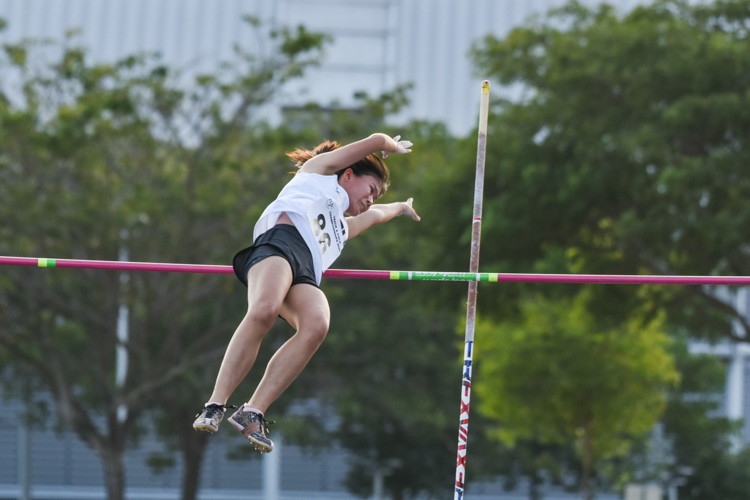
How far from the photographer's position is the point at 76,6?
30.8m

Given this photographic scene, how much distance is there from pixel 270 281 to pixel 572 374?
1393 centimetres

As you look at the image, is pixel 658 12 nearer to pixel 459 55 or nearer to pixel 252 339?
pixel 252 339

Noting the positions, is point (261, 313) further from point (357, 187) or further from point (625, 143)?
point (625, 143)

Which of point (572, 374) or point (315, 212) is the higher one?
point (315, 212)

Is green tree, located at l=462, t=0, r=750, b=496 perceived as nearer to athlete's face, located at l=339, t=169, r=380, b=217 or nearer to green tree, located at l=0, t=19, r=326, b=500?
green tree, located at l=0, t=19, r=326, b=500

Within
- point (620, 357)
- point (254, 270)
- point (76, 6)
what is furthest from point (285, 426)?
point (254, 270)

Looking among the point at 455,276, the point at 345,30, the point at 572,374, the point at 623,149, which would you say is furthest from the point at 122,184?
the point at 345,30

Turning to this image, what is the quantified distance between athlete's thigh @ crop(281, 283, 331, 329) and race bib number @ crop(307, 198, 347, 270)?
25 centimetres

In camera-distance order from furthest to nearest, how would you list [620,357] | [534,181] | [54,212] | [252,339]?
[620,357] → [54,212] → [534,181] → [252,339]

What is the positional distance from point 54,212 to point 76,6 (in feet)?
51.4

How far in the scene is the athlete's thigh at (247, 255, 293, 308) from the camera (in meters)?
4.52

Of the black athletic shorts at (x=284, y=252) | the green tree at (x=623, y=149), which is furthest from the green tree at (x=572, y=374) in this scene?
the black athletic shorts at (x=284, y=252)

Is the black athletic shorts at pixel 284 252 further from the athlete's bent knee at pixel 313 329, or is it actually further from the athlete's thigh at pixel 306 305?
the athlete's bent knee at pixel 313 329

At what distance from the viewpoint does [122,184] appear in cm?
1791
